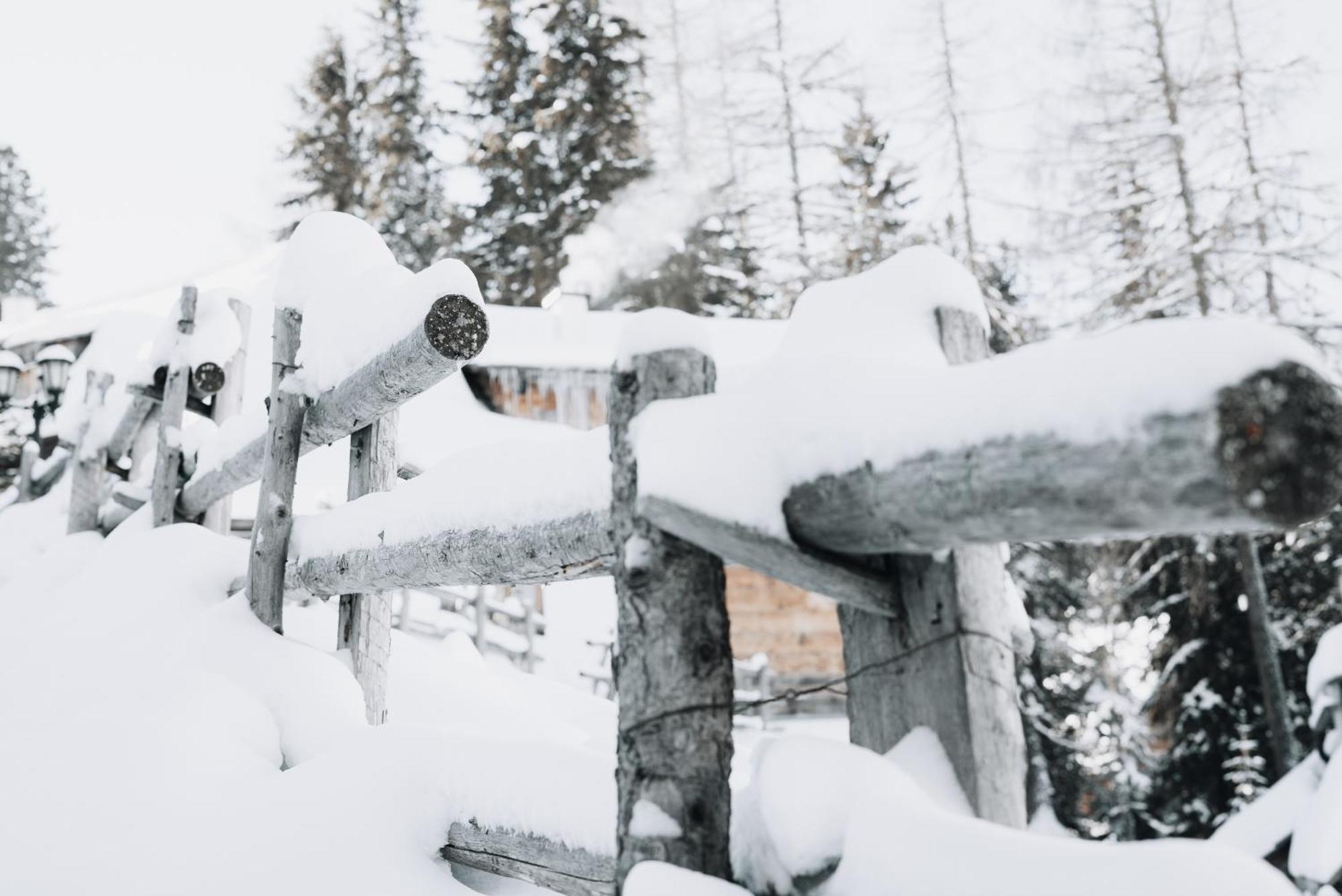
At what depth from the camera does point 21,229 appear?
36.8 metres

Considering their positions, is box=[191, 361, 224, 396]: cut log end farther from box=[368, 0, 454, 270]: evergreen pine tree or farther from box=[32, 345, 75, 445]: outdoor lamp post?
box=[368, 0, 454, 270]: evergreen pine tree

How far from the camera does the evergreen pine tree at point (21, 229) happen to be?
35844 mm

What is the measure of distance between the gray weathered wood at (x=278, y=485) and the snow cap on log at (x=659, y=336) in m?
2.06

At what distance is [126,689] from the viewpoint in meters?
3.08

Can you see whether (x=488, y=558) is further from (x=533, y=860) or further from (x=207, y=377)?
(x=207, y=377)

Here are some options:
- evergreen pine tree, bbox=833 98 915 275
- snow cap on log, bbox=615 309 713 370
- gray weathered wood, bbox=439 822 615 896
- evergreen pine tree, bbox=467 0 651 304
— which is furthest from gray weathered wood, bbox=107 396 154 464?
evergreen pine tree, bbox=467 0 651 304

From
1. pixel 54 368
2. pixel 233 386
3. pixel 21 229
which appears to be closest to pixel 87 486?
pixel 233 386

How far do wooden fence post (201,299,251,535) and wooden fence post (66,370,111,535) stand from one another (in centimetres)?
119

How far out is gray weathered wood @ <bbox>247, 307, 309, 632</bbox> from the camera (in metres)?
3.38

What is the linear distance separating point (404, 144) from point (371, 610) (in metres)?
23.5

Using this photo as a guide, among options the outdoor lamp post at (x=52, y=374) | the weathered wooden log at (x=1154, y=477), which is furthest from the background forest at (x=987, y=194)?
the weathered wooden log at (x=1154, y=477)

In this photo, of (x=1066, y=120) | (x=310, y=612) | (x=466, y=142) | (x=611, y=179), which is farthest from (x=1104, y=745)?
(x=466, y=142)

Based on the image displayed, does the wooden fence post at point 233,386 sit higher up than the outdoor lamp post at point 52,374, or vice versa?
the outdoor lamp post at point 52,374

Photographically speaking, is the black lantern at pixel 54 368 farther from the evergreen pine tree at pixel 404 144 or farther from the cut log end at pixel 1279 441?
the evergreen pine tree at pixel 404 144
